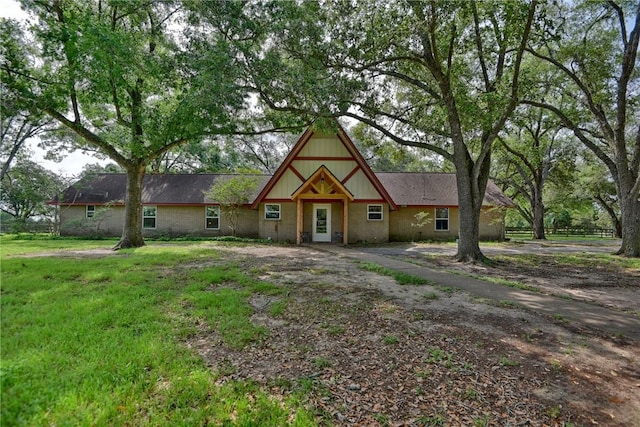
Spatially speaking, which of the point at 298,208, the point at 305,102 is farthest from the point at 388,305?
the point at 298,208

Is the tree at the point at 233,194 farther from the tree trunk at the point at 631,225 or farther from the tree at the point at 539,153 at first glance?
the tree at the point at 539,153

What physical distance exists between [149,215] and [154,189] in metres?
2.12

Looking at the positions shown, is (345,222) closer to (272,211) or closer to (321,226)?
(321,226)

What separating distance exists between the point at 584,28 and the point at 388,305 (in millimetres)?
17953

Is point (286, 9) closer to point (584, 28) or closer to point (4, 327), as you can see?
point (4, 327)

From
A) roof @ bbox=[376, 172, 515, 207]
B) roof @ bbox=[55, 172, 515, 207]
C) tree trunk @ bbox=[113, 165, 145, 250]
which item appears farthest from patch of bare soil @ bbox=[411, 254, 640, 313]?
tree trunk @ bbox=[113, 165, 145, 250]

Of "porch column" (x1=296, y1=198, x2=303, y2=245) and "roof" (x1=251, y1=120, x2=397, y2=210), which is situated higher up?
"roof" (x1=251, y1=120, x2=397, y2=210)

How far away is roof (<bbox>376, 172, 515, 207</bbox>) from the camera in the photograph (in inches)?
875

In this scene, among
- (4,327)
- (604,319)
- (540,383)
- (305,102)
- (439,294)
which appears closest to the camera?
(540,383)

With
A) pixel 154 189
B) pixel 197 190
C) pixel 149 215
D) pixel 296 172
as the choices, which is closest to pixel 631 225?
pixel 296 172

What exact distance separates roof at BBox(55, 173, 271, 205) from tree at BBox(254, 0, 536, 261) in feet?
38.8

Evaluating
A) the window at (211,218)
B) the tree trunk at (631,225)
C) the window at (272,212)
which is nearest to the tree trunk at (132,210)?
the window at (272,212)

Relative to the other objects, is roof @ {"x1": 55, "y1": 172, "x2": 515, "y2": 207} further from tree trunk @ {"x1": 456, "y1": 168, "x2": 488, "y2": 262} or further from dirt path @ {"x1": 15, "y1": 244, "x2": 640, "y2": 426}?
dirt path @ {"x1": 15, "y1": 244, "x2": 640, "y2": 426}

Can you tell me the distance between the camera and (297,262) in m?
11.3
